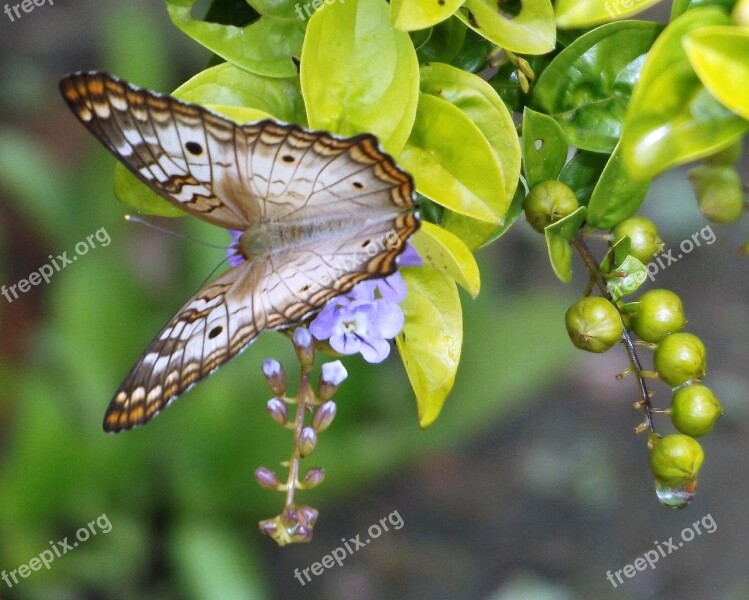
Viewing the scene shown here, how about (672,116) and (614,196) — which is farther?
(614,196)

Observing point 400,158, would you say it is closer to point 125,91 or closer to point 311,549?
point 125,91

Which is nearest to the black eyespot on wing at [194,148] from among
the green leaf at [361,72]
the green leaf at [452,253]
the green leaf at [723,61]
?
the green leaf at [361,72]

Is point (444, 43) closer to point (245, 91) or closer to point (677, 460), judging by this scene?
point (245, 91)

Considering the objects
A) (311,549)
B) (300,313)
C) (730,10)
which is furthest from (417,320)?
(311,549)

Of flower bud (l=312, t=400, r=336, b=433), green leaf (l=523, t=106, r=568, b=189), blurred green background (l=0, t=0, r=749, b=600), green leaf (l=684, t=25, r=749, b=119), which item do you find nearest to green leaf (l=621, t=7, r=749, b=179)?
green leaf (l=684, t=25, r=749, b=119)

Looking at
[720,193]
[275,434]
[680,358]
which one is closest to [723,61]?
[720,193]
